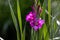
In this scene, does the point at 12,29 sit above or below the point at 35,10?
below

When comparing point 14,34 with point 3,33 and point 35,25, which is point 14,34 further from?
point 35,25

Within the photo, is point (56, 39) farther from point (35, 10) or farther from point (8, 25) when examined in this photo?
point (8, 25)

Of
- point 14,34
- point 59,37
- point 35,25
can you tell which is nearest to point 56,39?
point 59,37

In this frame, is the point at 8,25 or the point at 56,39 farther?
the point at 8,25

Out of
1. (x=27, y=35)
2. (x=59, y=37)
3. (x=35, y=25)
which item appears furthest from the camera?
(x=27, y=35)

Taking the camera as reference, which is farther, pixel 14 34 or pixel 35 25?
pixel 14 34

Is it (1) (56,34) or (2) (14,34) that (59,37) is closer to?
(1) (56,34)

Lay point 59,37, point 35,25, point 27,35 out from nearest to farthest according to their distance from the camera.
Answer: point 35,25 < point 59,37 < point 27,35

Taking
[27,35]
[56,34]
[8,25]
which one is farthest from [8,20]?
[56,34]

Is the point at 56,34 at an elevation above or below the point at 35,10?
below
